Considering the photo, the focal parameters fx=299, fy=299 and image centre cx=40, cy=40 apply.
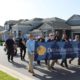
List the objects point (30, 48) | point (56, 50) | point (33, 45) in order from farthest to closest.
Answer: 1. point (56, 50)
2. point (33, 45)
3. point (30, 48)

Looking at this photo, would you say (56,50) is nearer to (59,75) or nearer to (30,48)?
(30,48)

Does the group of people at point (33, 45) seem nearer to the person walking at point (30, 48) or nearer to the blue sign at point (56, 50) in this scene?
the person walking at point (30, 48)

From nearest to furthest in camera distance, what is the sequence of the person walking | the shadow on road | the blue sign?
the shadow on road → the person walking → the blue sign

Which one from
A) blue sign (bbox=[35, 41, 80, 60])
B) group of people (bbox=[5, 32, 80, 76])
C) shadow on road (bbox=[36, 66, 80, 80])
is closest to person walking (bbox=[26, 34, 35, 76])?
group of people (bbox=[5, 32, 80, 76])

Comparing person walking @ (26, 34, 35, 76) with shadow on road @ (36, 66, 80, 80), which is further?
person walking @ (26, 34, 35, 76)

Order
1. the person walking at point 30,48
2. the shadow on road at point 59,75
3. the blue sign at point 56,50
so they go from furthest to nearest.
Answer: the blue sign at point 56,50
the person walking at point 30,48
the shadow on road at point 59,75

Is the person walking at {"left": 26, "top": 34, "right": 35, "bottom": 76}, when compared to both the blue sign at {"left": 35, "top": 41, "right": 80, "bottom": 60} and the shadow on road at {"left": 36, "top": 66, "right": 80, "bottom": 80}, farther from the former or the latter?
the shadow on road at {"left": 36, "top": 66, "right": 80, "bottom": 80}

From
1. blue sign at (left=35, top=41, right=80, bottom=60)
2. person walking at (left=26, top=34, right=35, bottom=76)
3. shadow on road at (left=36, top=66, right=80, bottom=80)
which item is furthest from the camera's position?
blue sign at (left=35, top=41, right=80, bottom=60)

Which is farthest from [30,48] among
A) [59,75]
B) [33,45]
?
[59,75]

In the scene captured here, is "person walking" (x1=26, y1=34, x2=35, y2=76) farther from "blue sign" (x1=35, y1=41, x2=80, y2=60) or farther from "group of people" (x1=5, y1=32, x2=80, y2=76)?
"blue sign" (x1=35, y1=41, x2=80, y2=60)

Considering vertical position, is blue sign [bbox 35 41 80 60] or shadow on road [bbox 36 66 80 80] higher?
blue sign [bbox 35 41 80 60]

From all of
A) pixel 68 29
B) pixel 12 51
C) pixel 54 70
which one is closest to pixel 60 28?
pixel 68 29

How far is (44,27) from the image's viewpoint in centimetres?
6159

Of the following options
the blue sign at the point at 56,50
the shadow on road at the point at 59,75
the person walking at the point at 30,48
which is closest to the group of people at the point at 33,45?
the person walking at the point at 30,48
